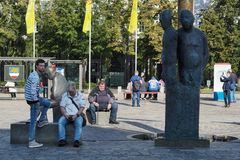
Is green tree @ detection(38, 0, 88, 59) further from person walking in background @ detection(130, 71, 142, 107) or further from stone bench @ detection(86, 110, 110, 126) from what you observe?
stone bench @ detection(86, 110, 110, 126)

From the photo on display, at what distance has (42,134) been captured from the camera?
11734mm

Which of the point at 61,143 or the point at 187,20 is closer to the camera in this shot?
the point at 187,20

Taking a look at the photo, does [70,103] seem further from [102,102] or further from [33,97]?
[102,102]

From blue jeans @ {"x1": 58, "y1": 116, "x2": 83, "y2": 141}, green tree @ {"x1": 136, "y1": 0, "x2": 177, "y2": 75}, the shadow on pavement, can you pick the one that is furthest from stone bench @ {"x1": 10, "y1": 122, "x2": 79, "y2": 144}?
green tree @ {"x1": 136, "y1": 0, "x2": 177, "y2": 75}

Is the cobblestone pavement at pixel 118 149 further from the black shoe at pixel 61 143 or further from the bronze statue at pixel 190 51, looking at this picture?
the bronze statue at pixel 190 51

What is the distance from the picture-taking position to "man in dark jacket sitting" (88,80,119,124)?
53.8 feet

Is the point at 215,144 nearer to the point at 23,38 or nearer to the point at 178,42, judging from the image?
the point at 178,42

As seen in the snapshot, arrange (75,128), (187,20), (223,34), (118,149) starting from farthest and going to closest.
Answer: (223,34) < (75,128) < (187,20) < (118,149)

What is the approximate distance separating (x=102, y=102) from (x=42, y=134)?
16.5 feet

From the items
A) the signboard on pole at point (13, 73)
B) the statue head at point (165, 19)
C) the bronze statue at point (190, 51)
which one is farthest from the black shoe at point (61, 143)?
the signboard on pole at point (13, 73)

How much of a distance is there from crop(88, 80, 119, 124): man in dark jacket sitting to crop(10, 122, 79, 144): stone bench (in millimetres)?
4597

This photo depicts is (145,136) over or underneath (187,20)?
underneath

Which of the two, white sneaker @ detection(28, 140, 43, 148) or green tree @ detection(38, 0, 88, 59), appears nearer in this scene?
white sneaker @ detection(28, 140, 43, 148)

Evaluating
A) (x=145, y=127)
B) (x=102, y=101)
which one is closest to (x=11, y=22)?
(x=102, y=101)
